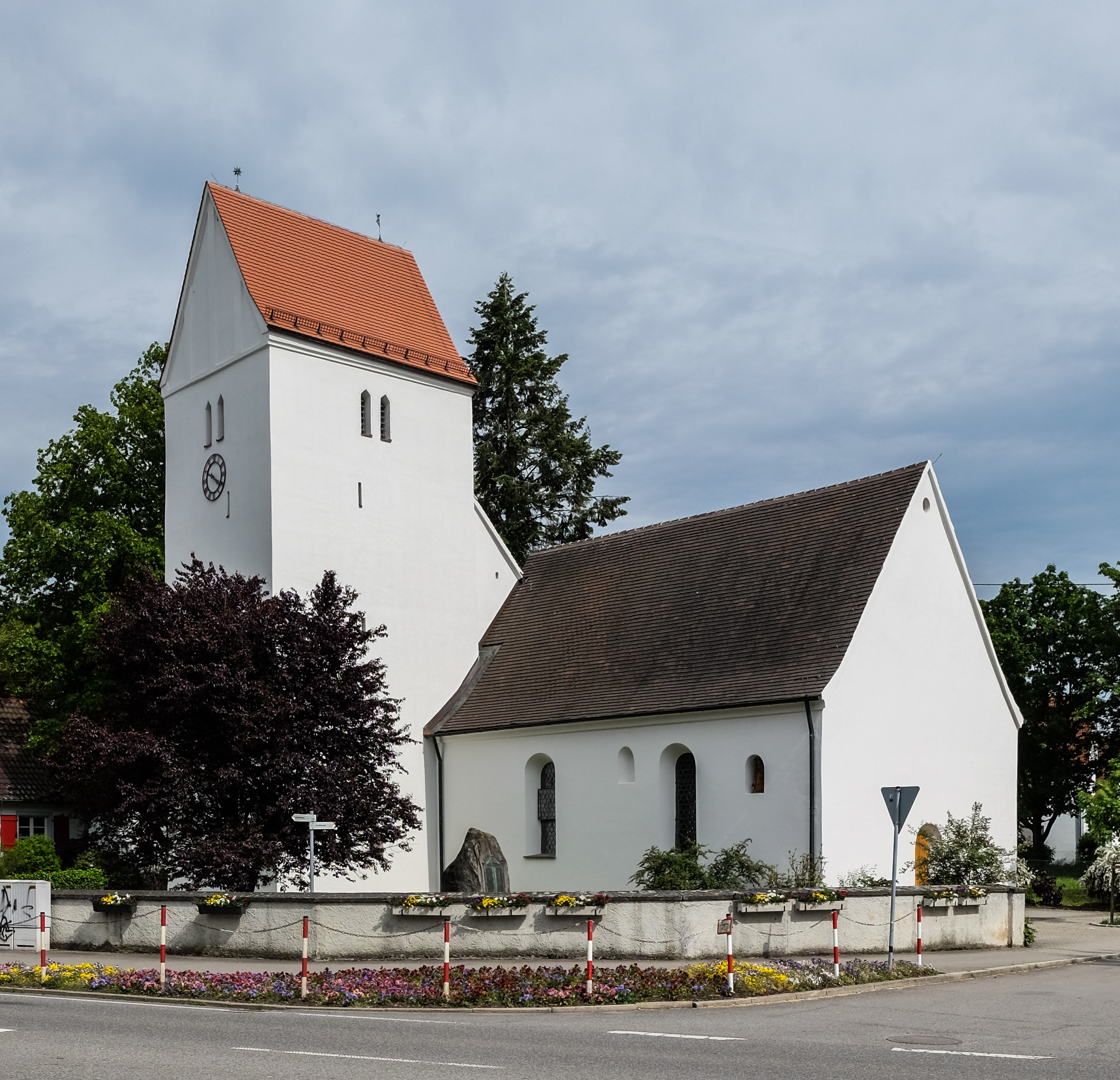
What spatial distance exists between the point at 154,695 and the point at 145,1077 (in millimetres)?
17932

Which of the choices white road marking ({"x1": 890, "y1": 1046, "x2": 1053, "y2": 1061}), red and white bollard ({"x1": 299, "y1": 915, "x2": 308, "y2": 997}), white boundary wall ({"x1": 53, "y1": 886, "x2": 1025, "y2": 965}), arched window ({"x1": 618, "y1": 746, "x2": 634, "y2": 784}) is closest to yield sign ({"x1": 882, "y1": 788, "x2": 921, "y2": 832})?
white boundary wall ({"x1": 53, "y1": 886, "x2": 1025, "y2": 965})

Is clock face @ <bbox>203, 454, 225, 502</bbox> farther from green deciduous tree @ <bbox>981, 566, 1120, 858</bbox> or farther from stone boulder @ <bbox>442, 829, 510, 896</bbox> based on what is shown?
green deciduous tree @ <bbox>981, 566, 1120, 858</bbox>

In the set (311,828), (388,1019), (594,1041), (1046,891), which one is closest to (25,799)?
(311,828)

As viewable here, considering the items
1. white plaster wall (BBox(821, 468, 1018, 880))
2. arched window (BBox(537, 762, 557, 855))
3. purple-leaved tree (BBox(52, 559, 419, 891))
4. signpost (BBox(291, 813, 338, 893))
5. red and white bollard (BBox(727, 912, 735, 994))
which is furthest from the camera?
arched window (BBox(537, 762, 557, 855))

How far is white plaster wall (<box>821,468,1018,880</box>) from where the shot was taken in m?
27.2

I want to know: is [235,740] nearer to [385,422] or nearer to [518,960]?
[518,960]

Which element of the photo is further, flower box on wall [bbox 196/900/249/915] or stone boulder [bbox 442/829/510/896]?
stone boulder [bbox 442/829/510/896]

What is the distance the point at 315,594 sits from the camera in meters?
29.8

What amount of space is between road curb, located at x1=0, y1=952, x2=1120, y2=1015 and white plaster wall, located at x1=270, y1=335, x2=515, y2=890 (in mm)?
15344

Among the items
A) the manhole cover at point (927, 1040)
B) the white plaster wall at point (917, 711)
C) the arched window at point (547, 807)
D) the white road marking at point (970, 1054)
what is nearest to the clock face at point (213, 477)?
the arched window at point (547, 807)

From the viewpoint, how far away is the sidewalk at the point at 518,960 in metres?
19.5

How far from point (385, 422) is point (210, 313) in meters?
5.40

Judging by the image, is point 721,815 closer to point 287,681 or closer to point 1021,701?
point 287,681

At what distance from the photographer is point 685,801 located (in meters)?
29.9
